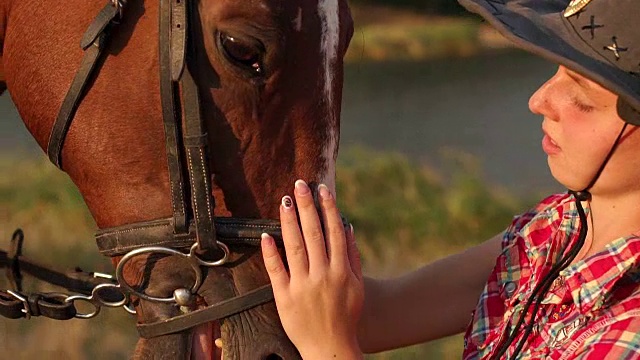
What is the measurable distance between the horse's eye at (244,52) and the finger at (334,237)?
1.14 ft

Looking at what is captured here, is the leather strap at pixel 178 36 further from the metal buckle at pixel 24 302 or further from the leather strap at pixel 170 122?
the metal buckle at pixel 24 302

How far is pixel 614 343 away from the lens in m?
1.61

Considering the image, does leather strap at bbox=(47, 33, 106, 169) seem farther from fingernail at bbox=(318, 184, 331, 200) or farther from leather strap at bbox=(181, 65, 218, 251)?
fingernail at bbox=(318, 184, 331, 200)

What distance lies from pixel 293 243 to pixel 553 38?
2.21 ft

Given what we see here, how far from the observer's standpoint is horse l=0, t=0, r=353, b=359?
1.99 meters

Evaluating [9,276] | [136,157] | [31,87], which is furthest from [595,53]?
[9,276]

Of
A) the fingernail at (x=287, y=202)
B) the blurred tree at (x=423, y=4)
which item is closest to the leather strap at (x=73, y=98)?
the fingernail at (x=287, y=202)

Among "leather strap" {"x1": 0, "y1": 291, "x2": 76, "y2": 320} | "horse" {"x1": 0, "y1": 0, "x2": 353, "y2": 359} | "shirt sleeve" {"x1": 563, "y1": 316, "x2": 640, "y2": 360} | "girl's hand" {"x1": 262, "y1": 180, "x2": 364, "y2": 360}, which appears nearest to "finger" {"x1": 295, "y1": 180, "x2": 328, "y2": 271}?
"girl's hand" {"x1": 262, "y1": 180, "x2": 364, "y2": 360}

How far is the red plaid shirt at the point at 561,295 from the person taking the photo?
5.42 ft

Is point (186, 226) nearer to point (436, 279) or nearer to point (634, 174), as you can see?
point (436, 279)

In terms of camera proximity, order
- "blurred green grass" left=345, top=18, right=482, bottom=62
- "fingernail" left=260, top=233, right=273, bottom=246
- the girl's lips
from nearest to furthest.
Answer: the girl's lips → "fingernail" left=260, top=233, right=273, bottom=246 → "blurred green grass" left=345, top=18, right=482, bottom=62

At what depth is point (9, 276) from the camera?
9.75 ft

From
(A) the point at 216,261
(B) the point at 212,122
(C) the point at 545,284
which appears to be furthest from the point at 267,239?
(C) the point at 545,284

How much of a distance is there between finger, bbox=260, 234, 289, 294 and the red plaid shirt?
50cm
